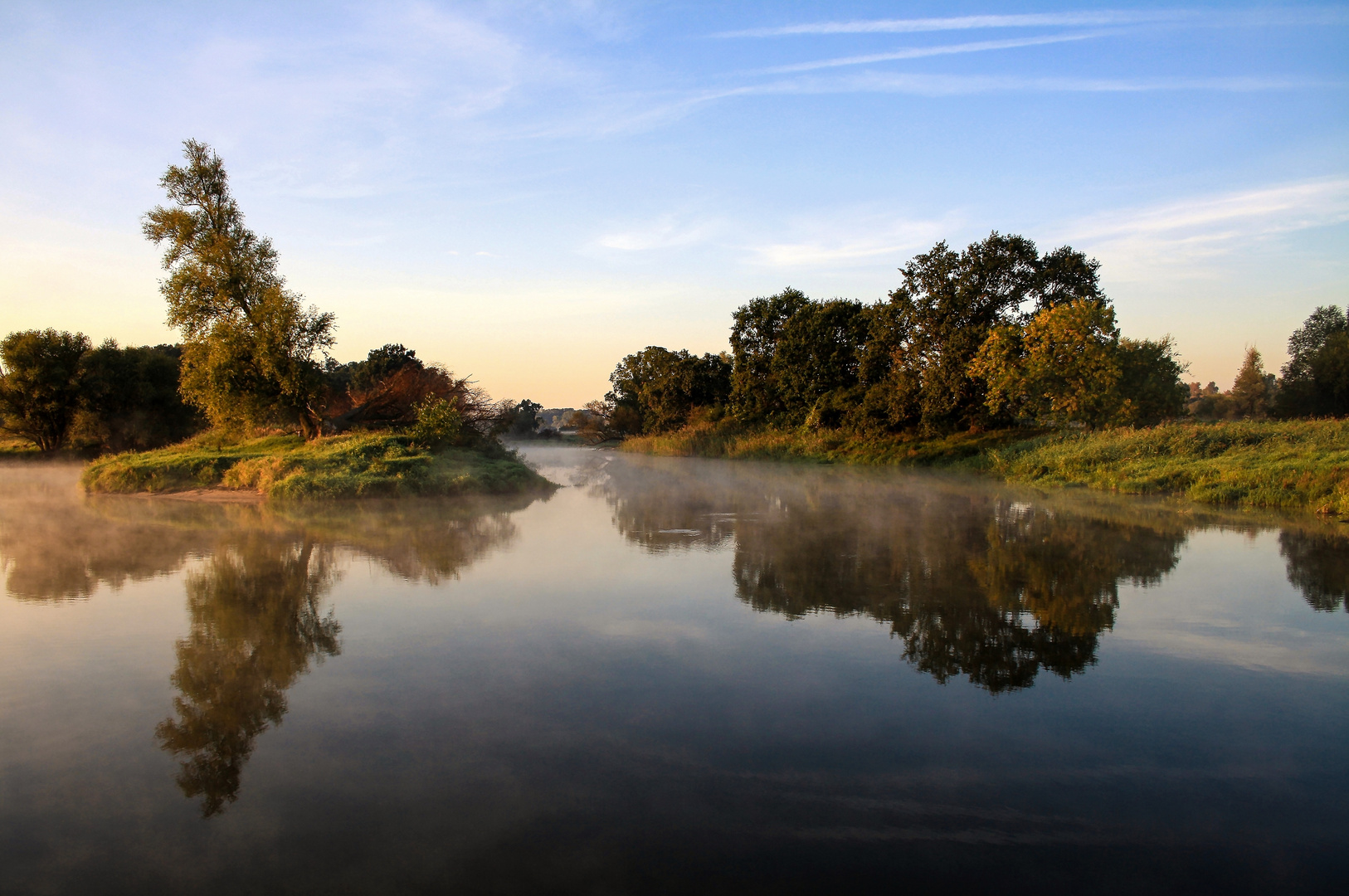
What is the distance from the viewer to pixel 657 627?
731cm

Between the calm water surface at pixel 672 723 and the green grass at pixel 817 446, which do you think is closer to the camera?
the calm water surface at pixel 672 723

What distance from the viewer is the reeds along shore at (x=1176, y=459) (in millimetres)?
16906

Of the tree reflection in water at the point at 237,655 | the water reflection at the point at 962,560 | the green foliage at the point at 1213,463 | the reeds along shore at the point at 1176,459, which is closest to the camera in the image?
the tree reflection in water at the point at 237,655

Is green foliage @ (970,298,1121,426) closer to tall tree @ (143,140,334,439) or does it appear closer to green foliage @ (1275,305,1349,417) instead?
green foliage @ (1275,305,1349,417)

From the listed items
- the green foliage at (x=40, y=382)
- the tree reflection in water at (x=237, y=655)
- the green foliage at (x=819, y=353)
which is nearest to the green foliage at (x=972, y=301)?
the green foliage at (x=819, y=353)

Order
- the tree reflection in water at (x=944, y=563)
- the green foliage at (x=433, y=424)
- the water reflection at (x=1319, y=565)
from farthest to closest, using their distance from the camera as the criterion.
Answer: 1. the green foliage at (x=433, y=424)
2. the water reflection at (x=1319, y=565)
3. the tree reflection in water at (x=944, y=563)

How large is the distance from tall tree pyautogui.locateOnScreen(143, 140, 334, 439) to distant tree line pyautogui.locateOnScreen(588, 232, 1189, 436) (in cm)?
2469

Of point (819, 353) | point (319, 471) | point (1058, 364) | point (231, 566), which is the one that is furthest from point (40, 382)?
point (1058, 364)

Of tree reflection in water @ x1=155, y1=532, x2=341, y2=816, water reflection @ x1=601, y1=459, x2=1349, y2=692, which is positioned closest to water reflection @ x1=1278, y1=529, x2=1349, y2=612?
water reflection @ x1=601, y1=459, x2=1349, y2=692

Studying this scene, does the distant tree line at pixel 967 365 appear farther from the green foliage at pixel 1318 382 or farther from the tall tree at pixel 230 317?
the tall tree at pixel 230 317

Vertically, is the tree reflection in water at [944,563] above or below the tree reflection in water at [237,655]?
above

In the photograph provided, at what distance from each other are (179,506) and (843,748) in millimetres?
17424

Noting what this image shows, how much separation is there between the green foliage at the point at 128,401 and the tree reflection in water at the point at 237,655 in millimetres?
29462

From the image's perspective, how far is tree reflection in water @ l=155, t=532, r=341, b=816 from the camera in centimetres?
Answer: 454
